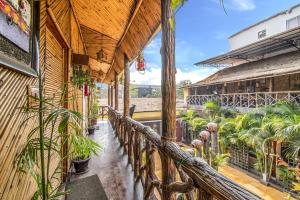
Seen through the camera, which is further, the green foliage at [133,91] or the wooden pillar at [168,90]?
the green foliage at [133,91]

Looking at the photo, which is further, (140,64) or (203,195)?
(140,64)

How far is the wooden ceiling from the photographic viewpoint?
7.43ft

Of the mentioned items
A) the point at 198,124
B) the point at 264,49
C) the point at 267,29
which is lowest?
the point at 198,124

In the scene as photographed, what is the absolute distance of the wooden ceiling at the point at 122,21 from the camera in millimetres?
2266

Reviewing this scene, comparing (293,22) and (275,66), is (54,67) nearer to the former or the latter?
(275,66)

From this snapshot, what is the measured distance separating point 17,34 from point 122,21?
6.71 feet

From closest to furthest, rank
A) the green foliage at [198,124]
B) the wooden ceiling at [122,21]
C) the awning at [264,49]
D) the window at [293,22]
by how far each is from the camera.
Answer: the wooden ceiling at [122,21]
the awning at [264,49]
the green foliage at [198,124]
the window at [293,22]

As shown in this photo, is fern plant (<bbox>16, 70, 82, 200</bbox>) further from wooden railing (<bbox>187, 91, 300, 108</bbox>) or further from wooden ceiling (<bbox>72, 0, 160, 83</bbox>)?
wooden railing (<bbox>187, 91, 300, 108</bbox>)

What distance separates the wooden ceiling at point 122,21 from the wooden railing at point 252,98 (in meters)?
7.29

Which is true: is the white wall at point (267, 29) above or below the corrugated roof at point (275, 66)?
above

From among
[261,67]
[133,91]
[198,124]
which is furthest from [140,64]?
[133,91]

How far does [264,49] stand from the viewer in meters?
10.8

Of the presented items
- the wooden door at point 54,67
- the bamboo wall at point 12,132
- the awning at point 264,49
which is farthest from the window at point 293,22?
the bamboo wall at point 12,132

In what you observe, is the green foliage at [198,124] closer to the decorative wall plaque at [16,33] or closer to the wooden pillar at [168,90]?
the wooden pillar at [168,90]
